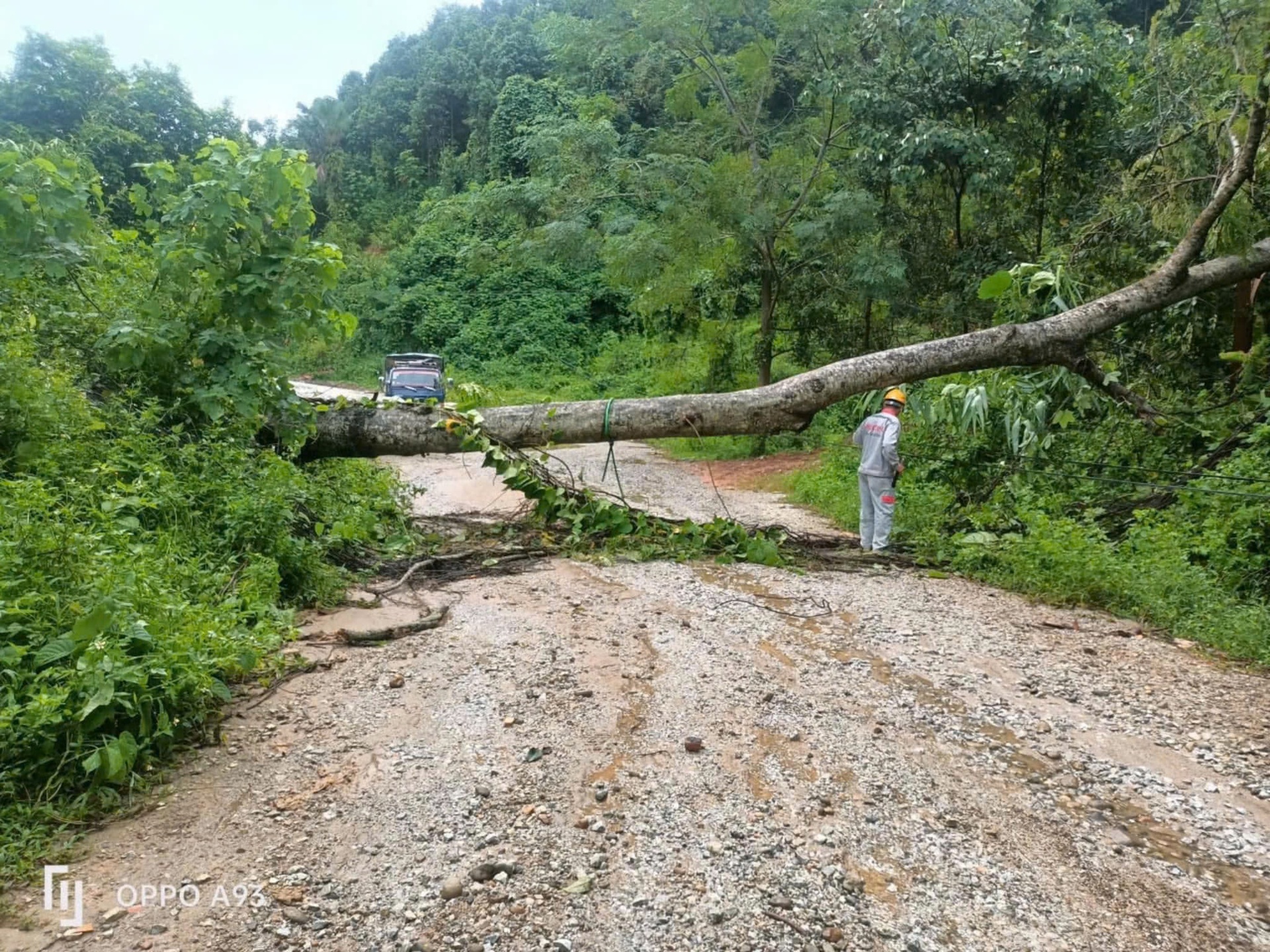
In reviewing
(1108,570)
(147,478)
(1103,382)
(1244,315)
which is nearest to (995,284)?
(1103,382)

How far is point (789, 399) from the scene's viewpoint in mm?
7039

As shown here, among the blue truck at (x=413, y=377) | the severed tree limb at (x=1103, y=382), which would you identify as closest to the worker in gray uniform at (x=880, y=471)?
the severed tree limb at (x=1103, y=382)

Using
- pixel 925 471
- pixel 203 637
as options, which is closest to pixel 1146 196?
pixel 925 471

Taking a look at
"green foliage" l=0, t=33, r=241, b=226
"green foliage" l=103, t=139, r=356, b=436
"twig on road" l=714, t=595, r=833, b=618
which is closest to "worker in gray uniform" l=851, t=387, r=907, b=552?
"twig on road" l=714, t=595, r=833, b=618

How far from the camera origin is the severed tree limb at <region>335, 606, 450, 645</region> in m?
4.82

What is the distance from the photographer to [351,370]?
31969mm

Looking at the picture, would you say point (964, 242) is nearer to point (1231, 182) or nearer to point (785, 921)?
point (1231, 182)

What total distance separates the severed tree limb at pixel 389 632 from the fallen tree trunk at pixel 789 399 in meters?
2.26

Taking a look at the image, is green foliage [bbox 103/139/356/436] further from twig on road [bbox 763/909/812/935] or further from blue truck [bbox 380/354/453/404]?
blue truck [bbox 380/354/453/404]

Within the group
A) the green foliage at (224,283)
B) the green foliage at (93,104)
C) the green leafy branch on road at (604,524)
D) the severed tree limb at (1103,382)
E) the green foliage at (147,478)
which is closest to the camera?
the green foliage at (147,478)

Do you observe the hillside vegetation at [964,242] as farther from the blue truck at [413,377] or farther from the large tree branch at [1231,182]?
the blue truck at [413,377]

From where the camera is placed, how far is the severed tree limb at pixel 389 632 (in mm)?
4824

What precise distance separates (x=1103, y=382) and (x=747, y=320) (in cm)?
1052

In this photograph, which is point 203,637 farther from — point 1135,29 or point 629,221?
point 1135,29
